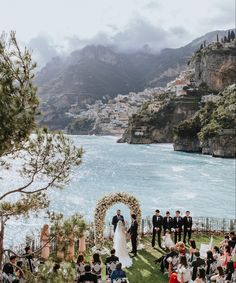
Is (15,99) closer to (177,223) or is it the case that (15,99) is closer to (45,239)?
(45,239)

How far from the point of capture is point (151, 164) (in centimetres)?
8238

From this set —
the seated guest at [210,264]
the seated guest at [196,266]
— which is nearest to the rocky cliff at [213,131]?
the seated guest at [210,264]

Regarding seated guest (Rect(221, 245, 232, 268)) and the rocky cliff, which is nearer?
seated guest (Rect(221, 245, 232, 268))

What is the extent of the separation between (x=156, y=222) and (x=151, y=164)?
212 ft

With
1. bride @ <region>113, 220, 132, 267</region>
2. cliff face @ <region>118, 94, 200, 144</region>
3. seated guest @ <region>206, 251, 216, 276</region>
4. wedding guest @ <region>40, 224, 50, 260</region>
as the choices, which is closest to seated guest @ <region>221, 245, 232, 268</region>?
seated guest @ <region>206, 251, 216, 276</region>

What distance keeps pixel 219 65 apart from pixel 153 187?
105048 mm

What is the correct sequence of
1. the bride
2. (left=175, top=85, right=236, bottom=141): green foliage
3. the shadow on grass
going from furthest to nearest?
(left=175, top=85, right=236, bottom=141): green foliage, the bride, the shadow on grass

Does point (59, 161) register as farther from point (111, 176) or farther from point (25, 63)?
point (111, 176)

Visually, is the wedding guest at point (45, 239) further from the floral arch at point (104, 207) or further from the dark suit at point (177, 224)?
the dark suit at point (177, 224)

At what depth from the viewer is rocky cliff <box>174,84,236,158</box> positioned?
98.4m

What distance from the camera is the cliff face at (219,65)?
487 feet

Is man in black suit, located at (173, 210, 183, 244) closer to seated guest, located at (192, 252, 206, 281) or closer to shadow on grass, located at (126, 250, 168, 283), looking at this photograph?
shadow on grass, located at (126, 250, 168, 283)

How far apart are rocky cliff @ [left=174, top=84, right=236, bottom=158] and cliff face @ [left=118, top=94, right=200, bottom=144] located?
82.2ft


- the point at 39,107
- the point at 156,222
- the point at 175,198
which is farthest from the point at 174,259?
the point at 175,198
